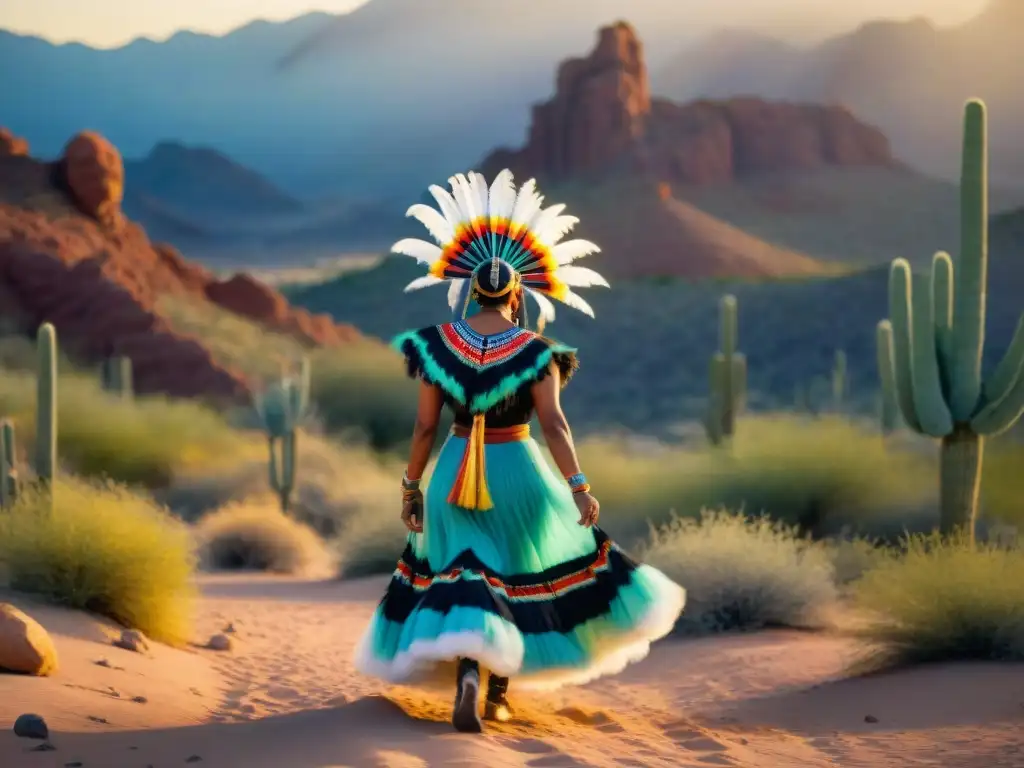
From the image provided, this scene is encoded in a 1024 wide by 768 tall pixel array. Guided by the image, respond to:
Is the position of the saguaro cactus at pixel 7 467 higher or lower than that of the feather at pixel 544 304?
lower

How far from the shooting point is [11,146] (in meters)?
39.2

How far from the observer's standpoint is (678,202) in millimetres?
81812

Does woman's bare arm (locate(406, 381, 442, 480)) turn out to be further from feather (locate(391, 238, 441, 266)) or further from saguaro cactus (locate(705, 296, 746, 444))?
saguaro cactus (locate(705, 296, 746, 444))

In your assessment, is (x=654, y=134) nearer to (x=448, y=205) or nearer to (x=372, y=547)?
(x=372, y=547)

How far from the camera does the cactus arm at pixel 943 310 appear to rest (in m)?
9.35

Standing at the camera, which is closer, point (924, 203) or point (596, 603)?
point (596, 603)

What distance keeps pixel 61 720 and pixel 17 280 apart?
30078 mm

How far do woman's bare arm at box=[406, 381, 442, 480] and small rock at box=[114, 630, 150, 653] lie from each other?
2.59 meters

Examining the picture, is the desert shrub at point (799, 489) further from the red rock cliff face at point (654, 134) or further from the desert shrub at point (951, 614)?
the red rock cliff face at point (654, 134)

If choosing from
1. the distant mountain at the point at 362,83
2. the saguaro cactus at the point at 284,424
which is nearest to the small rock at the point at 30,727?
the saguaro cactus at the point at 284,424

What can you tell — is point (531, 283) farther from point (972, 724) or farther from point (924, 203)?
point (924, 203)

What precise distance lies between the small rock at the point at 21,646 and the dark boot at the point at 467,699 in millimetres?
2036

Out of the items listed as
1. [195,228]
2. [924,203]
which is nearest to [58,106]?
[195,228]

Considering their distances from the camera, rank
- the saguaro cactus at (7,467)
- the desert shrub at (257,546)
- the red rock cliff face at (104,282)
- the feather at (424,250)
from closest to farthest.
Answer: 1. the feather at (424,250)
2. the saguaro cactus at (7,467)
3. the desert shrub at (257,546)
4. the red rock cliff face at (104,282)
